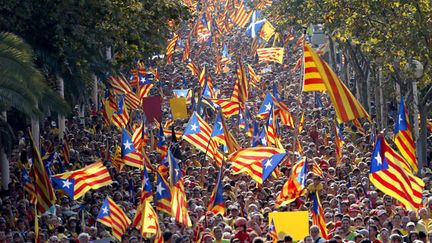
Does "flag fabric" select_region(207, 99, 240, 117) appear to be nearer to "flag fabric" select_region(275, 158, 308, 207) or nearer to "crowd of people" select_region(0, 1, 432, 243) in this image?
"crowd of people" select_region(0, 1, 432, 243)

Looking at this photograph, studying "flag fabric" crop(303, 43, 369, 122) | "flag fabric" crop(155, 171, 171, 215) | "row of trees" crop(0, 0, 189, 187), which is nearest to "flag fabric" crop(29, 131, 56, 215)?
"row of trees" crop(0, 0, 189, 187)

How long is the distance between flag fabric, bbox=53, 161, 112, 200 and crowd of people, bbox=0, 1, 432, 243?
0.40 metres

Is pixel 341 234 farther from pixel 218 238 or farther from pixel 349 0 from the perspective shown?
pixel 349 0

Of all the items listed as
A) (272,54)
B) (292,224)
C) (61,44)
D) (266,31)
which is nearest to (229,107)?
(61,44)

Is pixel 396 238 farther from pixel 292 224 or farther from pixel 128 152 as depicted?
pixel 128 152

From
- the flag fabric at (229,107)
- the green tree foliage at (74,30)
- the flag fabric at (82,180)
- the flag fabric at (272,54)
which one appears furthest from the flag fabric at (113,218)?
the flag fabric at (272,54)

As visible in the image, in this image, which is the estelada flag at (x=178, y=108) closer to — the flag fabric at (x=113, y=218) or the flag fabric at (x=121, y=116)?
the flag fabric at (x=121, y=116)

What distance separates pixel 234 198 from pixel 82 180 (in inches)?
110

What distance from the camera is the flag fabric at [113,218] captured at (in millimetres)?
23219

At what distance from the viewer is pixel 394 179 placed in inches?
904

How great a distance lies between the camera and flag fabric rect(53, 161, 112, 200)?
25.6 meters

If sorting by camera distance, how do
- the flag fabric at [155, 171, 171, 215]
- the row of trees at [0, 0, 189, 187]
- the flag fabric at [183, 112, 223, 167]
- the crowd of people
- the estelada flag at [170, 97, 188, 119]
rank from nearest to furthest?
the crowd of people
the flag fabric at [155, 171, 171, 215]
the row of trees at [0, 0, 189, 187]
the flag fabric at [183, 112, 223, 167]
the estelada flag at [170, 97, 188, 119]

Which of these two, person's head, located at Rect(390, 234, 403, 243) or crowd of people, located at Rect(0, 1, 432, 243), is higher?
person's head, located at Rect(390, 234, 403, 243)

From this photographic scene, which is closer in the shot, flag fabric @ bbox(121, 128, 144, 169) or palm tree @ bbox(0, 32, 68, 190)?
palm tree @ bbox(0, 32, 68, 190)
